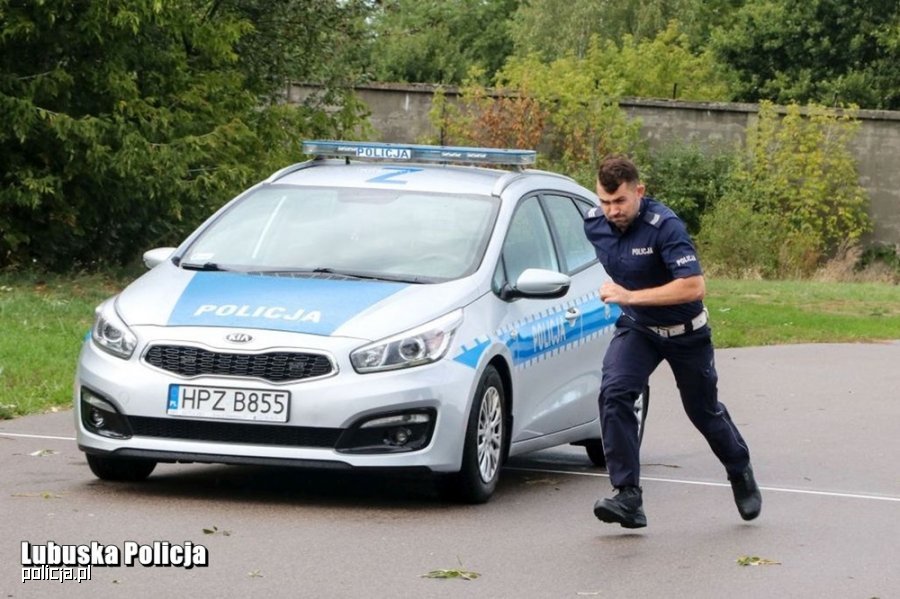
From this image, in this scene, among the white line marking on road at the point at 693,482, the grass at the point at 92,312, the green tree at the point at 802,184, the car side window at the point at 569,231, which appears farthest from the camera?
the green tree at the point at 802,184

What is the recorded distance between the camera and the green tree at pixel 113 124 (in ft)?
70.9

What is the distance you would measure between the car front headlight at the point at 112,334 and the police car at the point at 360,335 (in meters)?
0.01

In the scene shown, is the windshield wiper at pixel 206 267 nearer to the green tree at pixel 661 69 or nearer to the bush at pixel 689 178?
the bush at pixel 689 178

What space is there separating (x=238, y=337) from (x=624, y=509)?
187cm

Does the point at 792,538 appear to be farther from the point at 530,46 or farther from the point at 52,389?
the point at 530,46

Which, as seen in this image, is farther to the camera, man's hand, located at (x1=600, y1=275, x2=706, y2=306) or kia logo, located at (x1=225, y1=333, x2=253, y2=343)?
kia logo, located at (x1=225, y1=333, x2=253, y2=343)

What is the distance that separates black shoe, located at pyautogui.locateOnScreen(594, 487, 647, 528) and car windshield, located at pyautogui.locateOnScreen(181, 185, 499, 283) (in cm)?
155

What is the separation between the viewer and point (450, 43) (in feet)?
258

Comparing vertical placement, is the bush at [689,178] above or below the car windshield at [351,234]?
below

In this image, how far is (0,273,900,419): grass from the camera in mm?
13430

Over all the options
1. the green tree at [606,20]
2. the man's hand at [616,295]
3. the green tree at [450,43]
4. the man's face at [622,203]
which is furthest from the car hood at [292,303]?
the green tree at [450,43]

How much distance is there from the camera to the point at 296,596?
686 centimetres

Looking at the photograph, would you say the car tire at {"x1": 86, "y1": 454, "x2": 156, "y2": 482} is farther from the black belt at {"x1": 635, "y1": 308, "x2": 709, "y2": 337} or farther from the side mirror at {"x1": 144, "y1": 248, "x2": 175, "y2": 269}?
the black belt at {"x1": 635, "y1": 308, "x2": 709, "y2": 337}

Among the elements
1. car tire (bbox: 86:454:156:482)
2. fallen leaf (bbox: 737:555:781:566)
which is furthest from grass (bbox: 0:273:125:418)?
fallen leaf (bbox: 737:555:781:566)
